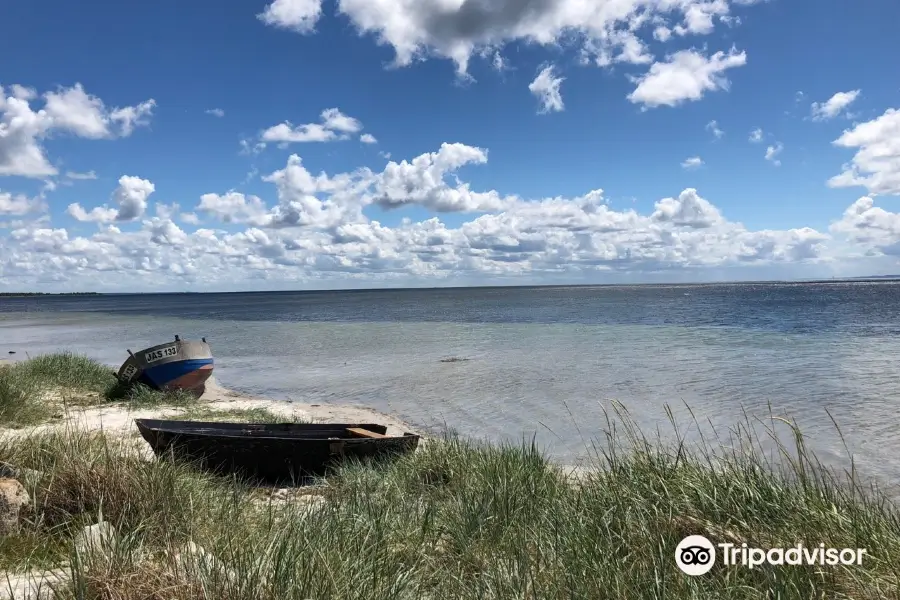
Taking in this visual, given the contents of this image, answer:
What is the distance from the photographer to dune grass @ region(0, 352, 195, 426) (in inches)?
453

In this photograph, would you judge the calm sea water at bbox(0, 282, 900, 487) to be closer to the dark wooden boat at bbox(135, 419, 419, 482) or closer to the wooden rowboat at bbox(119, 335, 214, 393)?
the wooden rowboat at bbox(119, 335, 214, 393)

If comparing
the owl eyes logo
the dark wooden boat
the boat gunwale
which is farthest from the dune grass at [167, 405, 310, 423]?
the owl eyes logo

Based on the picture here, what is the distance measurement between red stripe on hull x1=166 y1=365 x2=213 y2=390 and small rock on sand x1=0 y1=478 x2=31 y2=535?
1266 cm

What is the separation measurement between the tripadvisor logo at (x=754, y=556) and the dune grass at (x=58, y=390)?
12.4 meters

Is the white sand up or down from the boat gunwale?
down

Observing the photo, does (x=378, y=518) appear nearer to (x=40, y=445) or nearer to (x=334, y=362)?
(x=40, y=445)

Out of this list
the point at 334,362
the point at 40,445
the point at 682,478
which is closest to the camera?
the point at 682,478

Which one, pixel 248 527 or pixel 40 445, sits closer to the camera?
pixel 248 527

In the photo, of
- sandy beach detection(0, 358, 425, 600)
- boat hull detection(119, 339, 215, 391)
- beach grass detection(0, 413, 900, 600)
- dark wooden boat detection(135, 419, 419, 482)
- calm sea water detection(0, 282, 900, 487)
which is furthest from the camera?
boat hull detection(119, 339, 215, 391)

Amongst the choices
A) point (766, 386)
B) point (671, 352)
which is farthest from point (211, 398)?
point (671, 352)

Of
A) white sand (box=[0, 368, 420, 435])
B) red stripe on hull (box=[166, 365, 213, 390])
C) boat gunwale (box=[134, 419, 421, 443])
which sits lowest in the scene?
white sand (box=[0, 368, 420, 435])

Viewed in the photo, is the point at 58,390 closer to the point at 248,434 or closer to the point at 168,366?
the point at 168,366

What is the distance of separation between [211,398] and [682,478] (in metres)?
16.2

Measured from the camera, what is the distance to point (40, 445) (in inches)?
258
